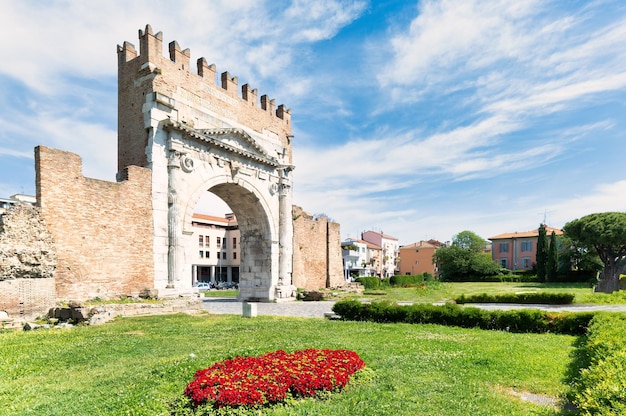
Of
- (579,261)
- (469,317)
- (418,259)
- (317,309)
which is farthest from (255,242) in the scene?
(418,259)

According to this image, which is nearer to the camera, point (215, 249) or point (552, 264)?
point (552, 264)

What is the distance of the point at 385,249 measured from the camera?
303 ft

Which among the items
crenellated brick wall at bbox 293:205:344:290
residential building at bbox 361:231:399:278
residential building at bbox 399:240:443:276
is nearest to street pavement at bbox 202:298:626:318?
crenellated brick wall at bbox 293:205:344:290

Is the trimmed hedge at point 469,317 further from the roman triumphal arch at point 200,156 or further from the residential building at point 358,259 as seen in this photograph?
the residential building at point 358,259

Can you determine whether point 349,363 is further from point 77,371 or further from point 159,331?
point 159,331

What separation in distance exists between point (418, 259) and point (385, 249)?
11.7 m

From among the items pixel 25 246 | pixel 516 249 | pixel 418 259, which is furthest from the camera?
pixel 418 259

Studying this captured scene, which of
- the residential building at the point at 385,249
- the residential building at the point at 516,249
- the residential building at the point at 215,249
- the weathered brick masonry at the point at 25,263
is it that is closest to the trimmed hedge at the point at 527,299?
the weathered brick masonry at the point at 25,263

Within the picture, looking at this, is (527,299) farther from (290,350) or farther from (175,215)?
(175,215)

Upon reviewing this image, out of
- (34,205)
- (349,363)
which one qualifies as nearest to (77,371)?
(349,363)

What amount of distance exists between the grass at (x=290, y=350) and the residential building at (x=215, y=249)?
46.3 meters

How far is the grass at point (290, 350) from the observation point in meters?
4.82

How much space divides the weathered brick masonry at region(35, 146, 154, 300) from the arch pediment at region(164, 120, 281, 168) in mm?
2770

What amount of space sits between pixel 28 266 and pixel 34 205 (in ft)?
7.02
